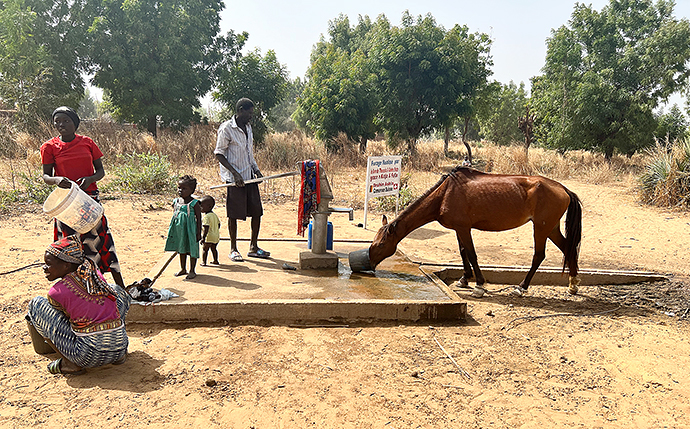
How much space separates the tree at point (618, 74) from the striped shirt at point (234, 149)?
1650 centimetres

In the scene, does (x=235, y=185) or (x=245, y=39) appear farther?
(x=245, y=39)

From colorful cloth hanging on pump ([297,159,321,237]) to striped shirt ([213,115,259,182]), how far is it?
0.79 meters

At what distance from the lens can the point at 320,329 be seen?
4152 millimetres

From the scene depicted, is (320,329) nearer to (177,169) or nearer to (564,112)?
(177,169)

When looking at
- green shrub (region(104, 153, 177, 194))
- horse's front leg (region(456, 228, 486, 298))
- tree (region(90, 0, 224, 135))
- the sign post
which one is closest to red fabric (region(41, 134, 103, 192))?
horse's front leg (region(456, 228, 486, 298))

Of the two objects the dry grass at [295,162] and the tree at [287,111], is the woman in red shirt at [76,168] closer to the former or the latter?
the dry grass at [295,162]

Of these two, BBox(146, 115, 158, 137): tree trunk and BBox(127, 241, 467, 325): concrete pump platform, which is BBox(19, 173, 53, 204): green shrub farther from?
BBox(146, 115, 158, 137): tree trunk

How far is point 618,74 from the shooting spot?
17734 mm

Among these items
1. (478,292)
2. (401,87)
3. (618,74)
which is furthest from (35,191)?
(618,74)

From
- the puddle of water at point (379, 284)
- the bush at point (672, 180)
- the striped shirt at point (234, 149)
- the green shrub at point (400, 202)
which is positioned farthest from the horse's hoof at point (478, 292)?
the bush at point (672, 180)

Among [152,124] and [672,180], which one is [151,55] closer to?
[152,124]

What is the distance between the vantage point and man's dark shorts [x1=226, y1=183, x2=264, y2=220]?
5.48 m

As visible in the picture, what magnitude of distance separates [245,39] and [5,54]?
422 inches

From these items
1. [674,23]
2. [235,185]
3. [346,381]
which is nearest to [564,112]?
[674,23]
